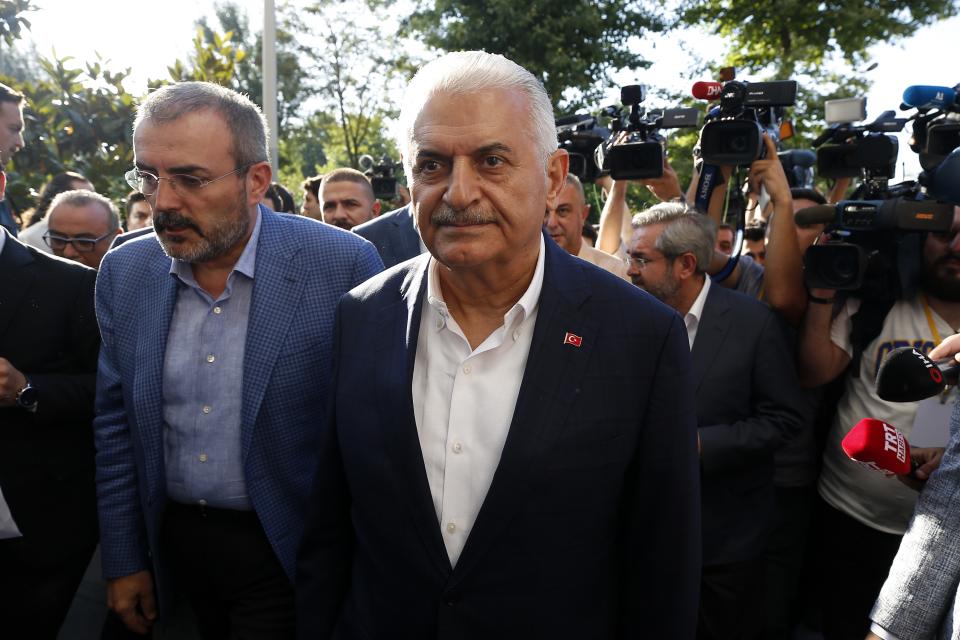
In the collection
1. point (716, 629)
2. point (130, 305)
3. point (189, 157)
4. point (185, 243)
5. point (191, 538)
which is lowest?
point (716, 629)

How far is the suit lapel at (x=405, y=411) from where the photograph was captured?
168cm

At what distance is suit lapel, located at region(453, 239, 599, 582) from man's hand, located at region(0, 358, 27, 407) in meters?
1.61

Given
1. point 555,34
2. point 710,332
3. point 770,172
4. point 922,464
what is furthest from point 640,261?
point 555,34

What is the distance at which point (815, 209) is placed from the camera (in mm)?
→ 3098

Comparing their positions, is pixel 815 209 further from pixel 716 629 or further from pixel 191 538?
pixel 191 538

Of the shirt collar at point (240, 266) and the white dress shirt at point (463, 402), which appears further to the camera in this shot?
the shirt collar at point (240, 266)

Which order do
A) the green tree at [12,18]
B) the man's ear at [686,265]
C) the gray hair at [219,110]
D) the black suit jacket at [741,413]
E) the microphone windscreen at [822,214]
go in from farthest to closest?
the green tree at [12,18], the man's ear at [686,265], the microphone windscreen at [822,214], the black suit jacket at [741,413], the gray hair at [219,110]

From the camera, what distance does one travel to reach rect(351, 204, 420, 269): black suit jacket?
168 inches

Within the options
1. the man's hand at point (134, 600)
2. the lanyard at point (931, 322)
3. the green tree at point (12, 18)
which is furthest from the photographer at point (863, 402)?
the green tree at point (12, 18)

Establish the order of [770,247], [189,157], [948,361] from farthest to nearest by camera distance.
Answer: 1. [770,247]
2. [189,157]
3. [948,361]

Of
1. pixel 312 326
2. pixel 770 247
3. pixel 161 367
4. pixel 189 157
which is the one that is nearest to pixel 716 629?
pixel 770 247

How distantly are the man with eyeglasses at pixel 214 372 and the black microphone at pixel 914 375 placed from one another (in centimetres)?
144

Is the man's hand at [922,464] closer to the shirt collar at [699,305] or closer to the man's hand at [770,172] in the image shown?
the shirt collar at [699,305]

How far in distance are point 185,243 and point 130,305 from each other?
317 mm
